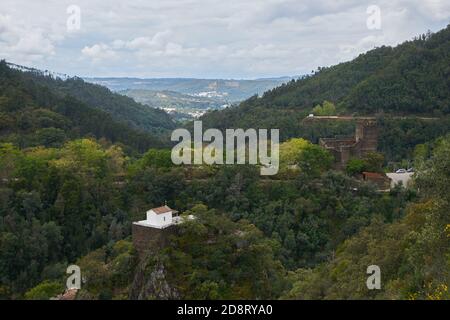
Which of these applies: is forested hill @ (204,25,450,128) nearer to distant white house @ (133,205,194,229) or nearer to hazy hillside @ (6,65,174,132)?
hazy hillside @ (6,65,174,132)

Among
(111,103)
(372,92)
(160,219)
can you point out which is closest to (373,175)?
(160,219)

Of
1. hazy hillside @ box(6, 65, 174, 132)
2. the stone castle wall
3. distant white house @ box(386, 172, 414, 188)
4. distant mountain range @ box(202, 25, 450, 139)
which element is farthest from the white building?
hazy hillside @ box(6, 65, 174, 132)

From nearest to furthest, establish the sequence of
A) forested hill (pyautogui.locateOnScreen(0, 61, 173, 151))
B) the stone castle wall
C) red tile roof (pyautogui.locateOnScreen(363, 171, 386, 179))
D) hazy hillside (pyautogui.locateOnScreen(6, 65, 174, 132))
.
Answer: the stone castle wall, red tile roof (pyautogui.locateOnScreen(363, 171, 386, 179)), forested hill (pyautogui.locateOnScreen(0, 61, 173, 151)), hazy hillside (pyautogui.locateOnScreen(6, 65, 174, 132))

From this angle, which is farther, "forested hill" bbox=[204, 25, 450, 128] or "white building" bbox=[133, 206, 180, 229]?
"forested hill" bbox=[204, 25, 450, 128]

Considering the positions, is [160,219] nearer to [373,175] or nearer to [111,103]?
[373,175]

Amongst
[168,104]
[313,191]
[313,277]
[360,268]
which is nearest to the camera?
[360,268]

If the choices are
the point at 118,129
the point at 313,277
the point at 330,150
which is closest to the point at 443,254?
the point at 313,277

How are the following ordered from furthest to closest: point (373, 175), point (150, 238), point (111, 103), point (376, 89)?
point (111, 103) → point (376, 89) → point (373, 175) → point (150, 238)

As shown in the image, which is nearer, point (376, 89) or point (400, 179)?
point (400, 179)
